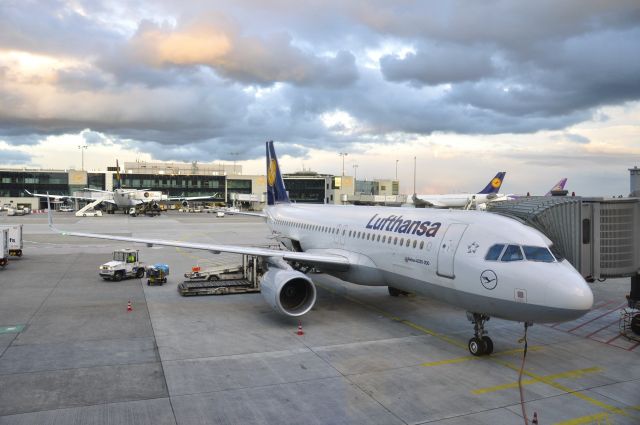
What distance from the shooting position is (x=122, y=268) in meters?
24.6

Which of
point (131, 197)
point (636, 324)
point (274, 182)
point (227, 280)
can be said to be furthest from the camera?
point (131, 197)

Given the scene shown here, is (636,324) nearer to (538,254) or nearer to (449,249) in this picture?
(538,254)

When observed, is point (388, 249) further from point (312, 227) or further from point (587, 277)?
point (312, 227)

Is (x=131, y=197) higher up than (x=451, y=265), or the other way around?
(x=131, y=197)

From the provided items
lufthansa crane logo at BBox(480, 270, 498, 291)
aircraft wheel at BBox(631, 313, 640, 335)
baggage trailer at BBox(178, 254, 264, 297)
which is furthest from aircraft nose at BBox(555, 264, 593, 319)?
baggage trailer at BBox(178, 254, 264, 297)

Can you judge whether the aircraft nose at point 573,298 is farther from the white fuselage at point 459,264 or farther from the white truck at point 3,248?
the white truck at point 3,248

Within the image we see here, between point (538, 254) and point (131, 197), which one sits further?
point (131, 197)

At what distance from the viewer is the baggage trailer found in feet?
69.7

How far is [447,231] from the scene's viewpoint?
13742mm

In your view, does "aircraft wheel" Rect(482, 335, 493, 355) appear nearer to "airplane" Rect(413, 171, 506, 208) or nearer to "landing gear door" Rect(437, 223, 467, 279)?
"landing gear door" Rect(437, 223, 467, 279)

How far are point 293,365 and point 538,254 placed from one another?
692 cm

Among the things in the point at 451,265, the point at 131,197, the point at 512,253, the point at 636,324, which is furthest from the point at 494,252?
the point at 131,197

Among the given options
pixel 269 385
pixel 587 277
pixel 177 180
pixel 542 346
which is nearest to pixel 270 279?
pixel 269 385

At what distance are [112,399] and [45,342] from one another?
17.9 feet
